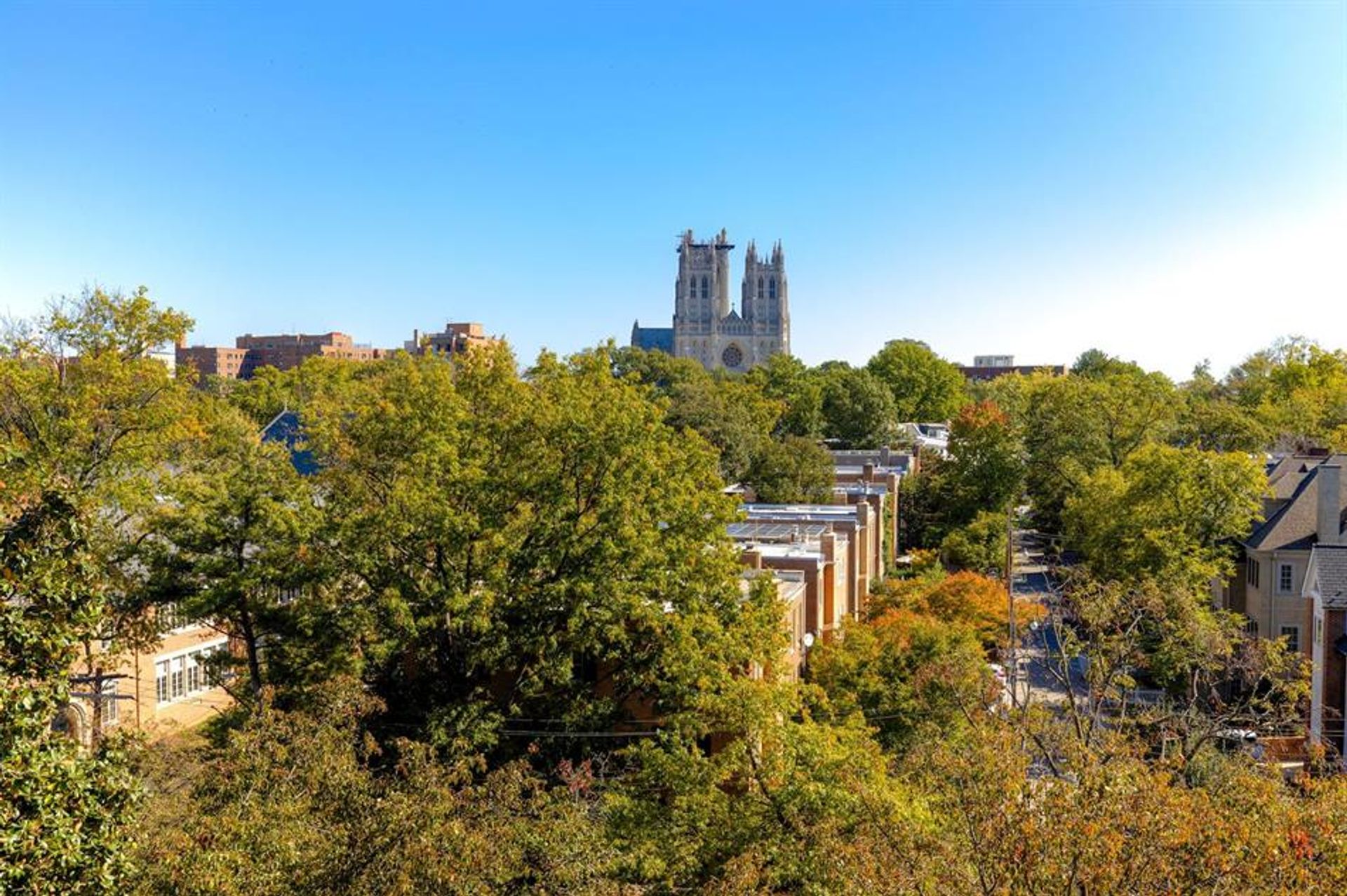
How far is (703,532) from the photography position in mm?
21953

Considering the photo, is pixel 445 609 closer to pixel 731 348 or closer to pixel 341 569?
pixel 341 569

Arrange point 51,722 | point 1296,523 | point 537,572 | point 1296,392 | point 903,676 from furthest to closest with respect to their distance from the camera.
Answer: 1. point 1296,392
2. point 1296,523
3. point 903,676
4. point 537,572
5. point 51,722

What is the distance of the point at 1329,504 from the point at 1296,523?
10.2 ft

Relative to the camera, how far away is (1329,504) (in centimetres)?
3153

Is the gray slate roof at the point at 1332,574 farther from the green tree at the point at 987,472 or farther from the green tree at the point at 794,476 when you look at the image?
the green tree at the point at 987,472

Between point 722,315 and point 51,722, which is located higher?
point 722,315

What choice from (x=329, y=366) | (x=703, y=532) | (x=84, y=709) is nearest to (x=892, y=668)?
(x=703, y=532)

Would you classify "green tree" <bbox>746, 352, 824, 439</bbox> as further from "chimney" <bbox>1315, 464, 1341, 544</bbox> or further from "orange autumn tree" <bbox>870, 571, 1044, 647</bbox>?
"chimney" <bbox>1315, 464, 1341, 544</bbox>

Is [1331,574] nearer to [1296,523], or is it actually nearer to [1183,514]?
[1296,523]

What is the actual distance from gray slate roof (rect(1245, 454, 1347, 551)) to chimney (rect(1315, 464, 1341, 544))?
3.92 feet

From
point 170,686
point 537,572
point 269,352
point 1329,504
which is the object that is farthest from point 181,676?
point 269,352

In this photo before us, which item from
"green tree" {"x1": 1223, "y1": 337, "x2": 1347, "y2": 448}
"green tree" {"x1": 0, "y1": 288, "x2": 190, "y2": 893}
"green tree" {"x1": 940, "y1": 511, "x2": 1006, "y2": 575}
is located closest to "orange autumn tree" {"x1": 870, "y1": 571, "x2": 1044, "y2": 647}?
"green tree" {"x1": 940, "y1": 511, "x2": 1006, "y2": 575}

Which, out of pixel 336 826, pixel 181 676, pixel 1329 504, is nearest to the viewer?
pixel 336 826

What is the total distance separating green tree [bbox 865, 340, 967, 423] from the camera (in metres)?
103
